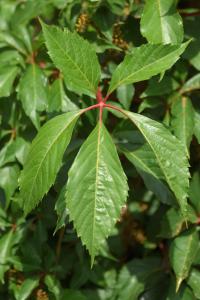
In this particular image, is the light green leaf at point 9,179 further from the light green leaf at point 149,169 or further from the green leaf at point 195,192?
the green leaf at point 195,192

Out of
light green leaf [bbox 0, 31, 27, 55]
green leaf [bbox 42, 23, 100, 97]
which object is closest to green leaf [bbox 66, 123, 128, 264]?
green leaf [bbox 42, 23, 100, 97]

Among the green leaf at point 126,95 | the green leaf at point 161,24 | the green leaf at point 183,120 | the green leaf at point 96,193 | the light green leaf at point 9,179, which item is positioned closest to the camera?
the green leaf at point 96,193

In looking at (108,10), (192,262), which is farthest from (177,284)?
(108,10)

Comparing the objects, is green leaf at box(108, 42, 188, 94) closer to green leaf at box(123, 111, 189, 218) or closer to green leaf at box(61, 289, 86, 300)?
green leaf at box(123, 111, 189, 218)

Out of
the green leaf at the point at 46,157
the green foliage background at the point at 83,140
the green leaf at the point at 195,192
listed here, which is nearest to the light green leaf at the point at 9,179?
the green foliage background at the point at 83,140

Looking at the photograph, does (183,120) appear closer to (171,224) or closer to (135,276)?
(171,224)

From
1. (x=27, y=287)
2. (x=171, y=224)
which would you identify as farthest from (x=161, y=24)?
(x=27, y=287)
